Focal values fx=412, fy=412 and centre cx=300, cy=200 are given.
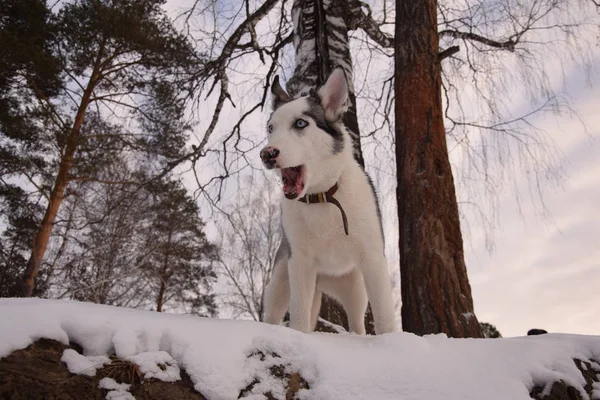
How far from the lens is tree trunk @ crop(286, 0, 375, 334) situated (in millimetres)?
4719

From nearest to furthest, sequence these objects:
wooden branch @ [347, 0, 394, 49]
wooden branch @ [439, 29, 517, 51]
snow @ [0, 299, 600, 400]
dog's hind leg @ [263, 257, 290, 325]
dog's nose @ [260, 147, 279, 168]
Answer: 1. snow @ [0, 299, 600, 400]
2. dog's nose @ [260, 147, 279, 168]
3. dog's hind leg @ [263, 257, 290, 325]
4. wooden branch @ [347, 0, 394, 49]
5. wooden branch @ [439, 29, 517, 51]

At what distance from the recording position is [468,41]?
263 inches

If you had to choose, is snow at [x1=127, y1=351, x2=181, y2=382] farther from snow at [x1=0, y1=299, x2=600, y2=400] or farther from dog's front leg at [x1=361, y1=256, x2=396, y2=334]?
dog's front leg at [x1=361, y1=256, x2=396, y2=334]

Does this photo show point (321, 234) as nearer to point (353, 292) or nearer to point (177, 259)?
point (353, 292)

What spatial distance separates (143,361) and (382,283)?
1.82 meters

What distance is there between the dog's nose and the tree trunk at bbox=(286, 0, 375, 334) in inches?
80.8

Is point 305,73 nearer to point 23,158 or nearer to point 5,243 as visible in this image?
point 23,158

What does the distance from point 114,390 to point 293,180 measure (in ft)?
5.70

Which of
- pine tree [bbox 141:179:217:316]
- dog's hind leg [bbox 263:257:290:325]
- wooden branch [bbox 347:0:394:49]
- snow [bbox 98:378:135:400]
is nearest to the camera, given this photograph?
snow [bbox 98:378:135:400]

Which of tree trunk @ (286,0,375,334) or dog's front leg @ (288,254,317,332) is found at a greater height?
tree trunk @ (286,0,375,334)

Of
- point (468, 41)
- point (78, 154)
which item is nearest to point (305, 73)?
point (468, 41)

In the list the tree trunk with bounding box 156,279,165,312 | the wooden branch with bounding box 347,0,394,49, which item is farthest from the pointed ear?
the tree trunk with bounding box 156,279,165,312

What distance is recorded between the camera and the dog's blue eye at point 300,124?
2986 mm

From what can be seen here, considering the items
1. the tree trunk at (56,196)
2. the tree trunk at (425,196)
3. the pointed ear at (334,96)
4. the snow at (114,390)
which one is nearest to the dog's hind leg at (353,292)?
the tree trunk at (425,196)
